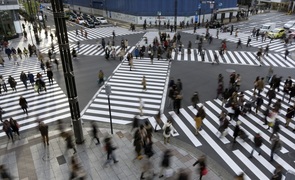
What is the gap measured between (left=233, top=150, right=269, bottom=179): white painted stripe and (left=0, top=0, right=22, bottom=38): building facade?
121 ft

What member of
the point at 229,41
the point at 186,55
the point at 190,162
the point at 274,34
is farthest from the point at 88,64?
the point at 274,34

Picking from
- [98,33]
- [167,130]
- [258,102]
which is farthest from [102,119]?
[98,33]

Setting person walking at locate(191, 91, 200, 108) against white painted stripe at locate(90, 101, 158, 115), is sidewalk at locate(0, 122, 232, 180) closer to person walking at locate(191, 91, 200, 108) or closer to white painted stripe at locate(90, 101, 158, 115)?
white painted stripe at locate(90, 101, 158, 115)

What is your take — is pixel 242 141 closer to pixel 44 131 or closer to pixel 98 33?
pixel 44 131

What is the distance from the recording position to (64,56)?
1088 cm

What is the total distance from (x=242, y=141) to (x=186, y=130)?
3.06 meters

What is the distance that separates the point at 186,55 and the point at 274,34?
1677cm

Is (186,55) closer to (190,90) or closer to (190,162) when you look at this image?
(190,90)

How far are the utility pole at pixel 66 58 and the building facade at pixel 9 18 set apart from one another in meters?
31.1

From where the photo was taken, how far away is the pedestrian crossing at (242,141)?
36.7 feet

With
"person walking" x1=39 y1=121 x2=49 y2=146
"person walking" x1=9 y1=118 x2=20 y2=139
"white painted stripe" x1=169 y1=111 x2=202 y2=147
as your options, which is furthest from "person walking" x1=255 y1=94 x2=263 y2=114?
"person walking" x1=9 y1=118 x2=20 y2=139

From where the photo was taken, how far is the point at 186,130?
1405 centimetres

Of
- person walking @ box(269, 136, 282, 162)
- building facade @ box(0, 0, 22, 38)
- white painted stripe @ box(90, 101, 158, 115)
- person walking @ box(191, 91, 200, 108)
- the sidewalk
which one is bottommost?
the sidewalk

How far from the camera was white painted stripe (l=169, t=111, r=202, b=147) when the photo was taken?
510 inches
